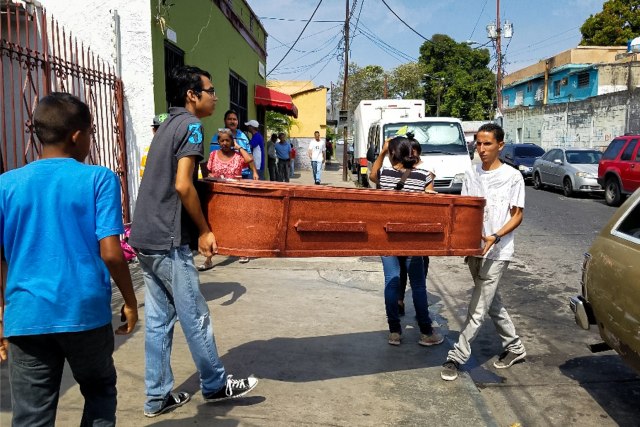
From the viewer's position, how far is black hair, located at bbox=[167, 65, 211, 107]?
334 cm

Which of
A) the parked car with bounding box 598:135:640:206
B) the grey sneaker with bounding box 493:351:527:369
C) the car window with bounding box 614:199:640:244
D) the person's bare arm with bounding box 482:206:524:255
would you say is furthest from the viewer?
the parked car with bounding box 598:135:640:206

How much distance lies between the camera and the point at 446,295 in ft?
21.6

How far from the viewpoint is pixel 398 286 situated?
4656mm

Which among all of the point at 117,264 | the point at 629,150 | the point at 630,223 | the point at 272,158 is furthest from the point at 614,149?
the point at 117,264

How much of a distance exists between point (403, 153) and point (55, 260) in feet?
9.91

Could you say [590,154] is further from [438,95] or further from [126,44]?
[438,95]

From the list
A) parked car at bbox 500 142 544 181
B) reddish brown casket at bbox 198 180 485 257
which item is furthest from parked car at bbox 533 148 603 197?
reddish brown casket at bbox 198 180 485 257

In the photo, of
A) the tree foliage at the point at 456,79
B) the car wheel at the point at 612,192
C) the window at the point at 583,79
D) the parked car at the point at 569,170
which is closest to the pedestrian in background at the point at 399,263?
the car wheel at the point at 612,192

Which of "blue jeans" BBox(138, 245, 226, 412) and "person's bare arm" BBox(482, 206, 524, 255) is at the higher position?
"person's bare arm" BBox(482, 206, 524, 255)

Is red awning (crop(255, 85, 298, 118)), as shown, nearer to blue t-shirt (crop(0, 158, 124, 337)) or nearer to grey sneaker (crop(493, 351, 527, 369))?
grey sneaker (crop(493, 351, 527, 369))

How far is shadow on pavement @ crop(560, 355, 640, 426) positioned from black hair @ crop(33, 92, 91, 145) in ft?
11.7

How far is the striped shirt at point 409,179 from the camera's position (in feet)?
15.2

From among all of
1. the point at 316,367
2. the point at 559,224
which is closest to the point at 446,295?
the point at 316,367

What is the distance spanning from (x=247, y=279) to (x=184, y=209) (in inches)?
146
